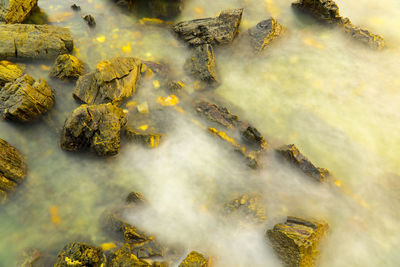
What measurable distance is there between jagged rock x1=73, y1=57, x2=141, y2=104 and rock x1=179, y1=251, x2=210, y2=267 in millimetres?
3564

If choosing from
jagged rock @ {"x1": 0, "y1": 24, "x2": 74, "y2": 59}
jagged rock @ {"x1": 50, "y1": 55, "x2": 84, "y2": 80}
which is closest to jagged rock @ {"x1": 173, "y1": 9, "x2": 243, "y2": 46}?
jagged rock @ {"x1": 50, "y1": 55, "x2": 84, "y2": 80}

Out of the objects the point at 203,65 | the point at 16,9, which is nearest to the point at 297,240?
the point at 203,65

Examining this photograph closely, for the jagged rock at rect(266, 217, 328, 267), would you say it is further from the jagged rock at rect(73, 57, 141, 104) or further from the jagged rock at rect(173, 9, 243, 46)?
the jagged rock at rect(173, 9, 243, 46)

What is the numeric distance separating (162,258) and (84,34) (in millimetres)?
6175

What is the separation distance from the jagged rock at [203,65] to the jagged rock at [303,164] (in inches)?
96.9

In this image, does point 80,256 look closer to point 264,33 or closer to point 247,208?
point 247,208

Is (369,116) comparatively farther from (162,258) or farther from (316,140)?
(162,258)

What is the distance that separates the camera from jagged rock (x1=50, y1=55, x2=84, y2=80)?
646 cm

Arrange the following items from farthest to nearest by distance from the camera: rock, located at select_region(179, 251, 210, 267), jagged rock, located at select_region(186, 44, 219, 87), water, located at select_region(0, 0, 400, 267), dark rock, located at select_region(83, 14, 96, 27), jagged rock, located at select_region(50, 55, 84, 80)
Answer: dark rock, located at select_region(83, 14, 96, 27)
jagged rock, located at select_region(186, 44, 219, 87)
jagged rock, located at select_region(50, 55, 84, 80)
water, located at select_region(0, 0, 400, 267)
rock, located at select_region(179, 251, 210, 267)

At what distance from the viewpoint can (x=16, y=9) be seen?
729 cm

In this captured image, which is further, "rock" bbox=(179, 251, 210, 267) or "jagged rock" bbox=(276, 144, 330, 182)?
"jagged rock" bbox=(276, 144, 330, 182)

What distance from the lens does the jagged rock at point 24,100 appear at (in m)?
5.51

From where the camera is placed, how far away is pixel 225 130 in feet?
20.0

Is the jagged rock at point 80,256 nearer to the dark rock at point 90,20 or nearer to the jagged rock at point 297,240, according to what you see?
the jagged rock at point 297,240
